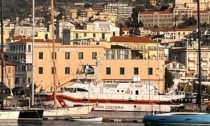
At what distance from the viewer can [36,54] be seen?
285 feet

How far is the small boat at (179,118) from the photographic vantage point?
59.8 m

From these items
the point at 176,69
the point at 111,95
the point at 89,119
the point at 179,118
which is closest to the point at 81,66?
the point at 111,95

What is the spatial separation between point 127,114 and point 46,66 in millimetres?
17981

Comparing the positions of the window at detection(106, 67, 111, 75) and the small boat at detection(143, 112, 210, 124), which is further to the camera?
the window at detection(106, 67, 111, 75)

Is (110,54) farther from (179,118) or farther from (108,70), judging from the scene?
(179,118)

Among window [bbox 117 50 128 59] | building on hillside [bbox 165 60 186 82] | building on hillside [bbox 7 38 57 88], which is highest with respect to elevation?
window [bbox 117 50 128 59]

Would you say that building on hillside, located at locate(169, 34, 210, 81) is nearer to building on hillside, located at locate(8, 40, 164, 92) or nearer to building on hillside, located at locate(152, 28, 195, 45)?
building on hillside, located at locate(152, 28, 195, 45)

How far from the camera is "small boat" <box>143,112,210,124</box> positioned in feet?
196

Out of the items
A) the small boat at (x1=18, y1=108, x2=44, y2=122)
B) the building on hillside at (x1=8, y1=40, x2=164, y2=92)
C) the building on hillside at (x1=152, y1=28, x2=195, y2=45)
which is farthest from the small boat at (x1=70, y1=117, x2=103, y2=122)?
the building on hillside at (x1=152, y1=28, x2=195, y2=45)

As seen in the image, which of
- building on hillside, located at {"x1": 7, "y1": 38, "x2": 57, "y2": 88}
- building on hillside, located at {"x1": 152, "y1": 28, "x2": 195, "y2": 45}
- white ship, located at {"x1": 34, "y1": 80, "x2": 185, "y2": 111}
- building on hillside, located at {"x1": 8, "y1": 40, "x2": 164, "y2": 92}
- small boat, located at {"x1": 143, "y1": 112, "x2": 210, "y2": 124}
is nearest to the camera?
small boat, located at {"x1": 143, "y1": 112, "x2": 210, "y2": 124}

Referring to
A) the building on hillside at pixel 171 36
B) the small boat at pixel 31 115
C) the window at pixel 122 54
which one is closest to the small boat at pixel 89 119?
the small boat at pixel 31 115

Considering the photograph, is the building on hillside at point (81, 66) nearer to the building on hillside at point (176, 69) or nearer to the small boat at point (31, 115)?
the small boat at point (31, 115)

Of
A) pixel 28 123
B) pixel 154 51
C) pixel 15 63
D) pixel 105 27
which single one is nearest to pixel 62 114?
pixel 28 123

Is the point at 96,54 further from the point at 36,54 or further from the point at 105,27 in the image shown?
the point at 105,27
